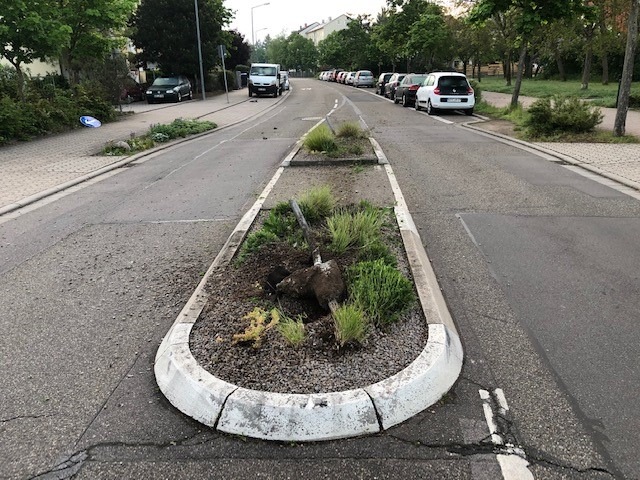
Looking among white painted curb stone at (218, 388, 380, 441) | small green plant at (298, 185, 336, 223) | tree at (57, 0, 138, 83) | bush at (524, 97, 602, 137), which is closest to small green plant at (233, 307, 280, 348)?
white painted curb stone at (218, 388, 380, 441)

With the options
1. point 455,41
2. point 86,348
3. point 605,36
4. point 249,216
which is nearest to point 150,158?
point 249,216

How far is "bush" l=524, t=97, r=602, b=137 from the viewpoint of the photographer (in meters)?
13.9

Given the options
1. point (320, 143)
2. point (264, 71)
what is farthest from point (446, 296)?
point (264, 71)

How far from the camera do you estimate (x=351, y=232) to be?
16.6ft

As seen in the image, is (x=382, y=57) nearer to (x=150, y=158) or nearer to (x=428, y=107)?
(x=428, y=107)

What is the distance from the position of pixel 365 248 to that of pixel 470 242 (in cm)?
171

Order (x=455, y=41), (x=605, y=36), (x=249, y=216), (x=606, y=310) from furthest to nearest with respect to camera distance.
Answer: (x=455, y=41) → (x=605, y=36) → (x=249, y=216) → (x=606, y=310)

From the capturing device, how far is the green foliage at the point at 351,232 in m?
4.89

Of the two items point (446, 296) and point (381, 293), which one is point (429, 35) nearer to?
point (446, 296)

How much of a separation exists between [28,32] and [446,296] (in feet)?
54.4

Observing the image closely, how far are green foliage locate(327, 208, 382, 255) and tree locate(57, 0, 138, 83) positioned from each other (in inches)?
689

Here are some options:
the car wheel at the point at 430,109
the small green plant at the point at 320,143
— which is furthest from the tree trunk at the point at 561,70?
the small green plant at the point at 320,143

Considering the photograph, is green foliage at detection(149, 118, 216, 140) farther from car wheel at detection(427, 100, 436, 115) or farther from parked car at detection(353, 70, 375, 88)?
parked car at detection(353, 70, 375, 88)

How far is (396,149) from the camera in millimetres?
12906
